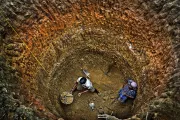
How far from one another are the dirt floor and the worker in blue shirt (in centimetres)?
31

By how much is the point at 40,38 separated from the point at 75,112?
9.28 ft

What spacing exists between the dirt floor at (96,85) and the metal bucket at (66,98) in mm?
156

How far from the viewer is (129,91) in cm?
860

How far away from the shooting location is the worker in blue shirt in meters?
8.55

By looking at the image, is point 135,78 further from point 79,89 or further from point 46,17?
point 46,17

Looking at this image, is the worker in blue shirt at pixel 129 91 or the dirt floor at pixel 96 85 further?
the dirt floor at pixel 96 85

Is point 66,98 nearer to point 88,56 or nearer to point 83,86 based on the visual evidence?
point 83,86

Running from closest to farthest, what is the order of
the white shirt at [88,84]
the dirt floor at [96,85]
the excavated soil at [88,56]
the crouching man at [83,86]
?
the excavated soil at [88,56]
the crouching man at [83,86]
the white shirt at [88,84]
the dirt floor at [96,85]

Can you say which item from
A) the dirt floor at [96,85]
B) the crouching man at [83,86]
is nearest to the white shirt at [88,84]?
the crouching man at [83,86]

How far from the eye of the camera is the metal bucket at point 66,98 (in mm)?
8820

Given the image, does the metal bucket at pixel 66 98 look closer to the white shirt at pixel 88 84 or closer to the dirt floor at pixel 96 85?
the dirt floor at pixel 96 85

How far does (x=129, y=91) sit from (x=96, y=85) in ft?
4.33

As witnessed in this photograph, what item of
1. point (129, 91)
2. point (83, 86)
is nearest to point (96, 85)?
point (83, 86)

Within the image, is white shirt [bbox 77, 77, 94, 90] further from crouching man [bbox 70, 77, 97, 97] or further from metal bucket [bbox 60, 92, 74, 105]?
metal bucket [bbox 60, 92, 74, 105]
